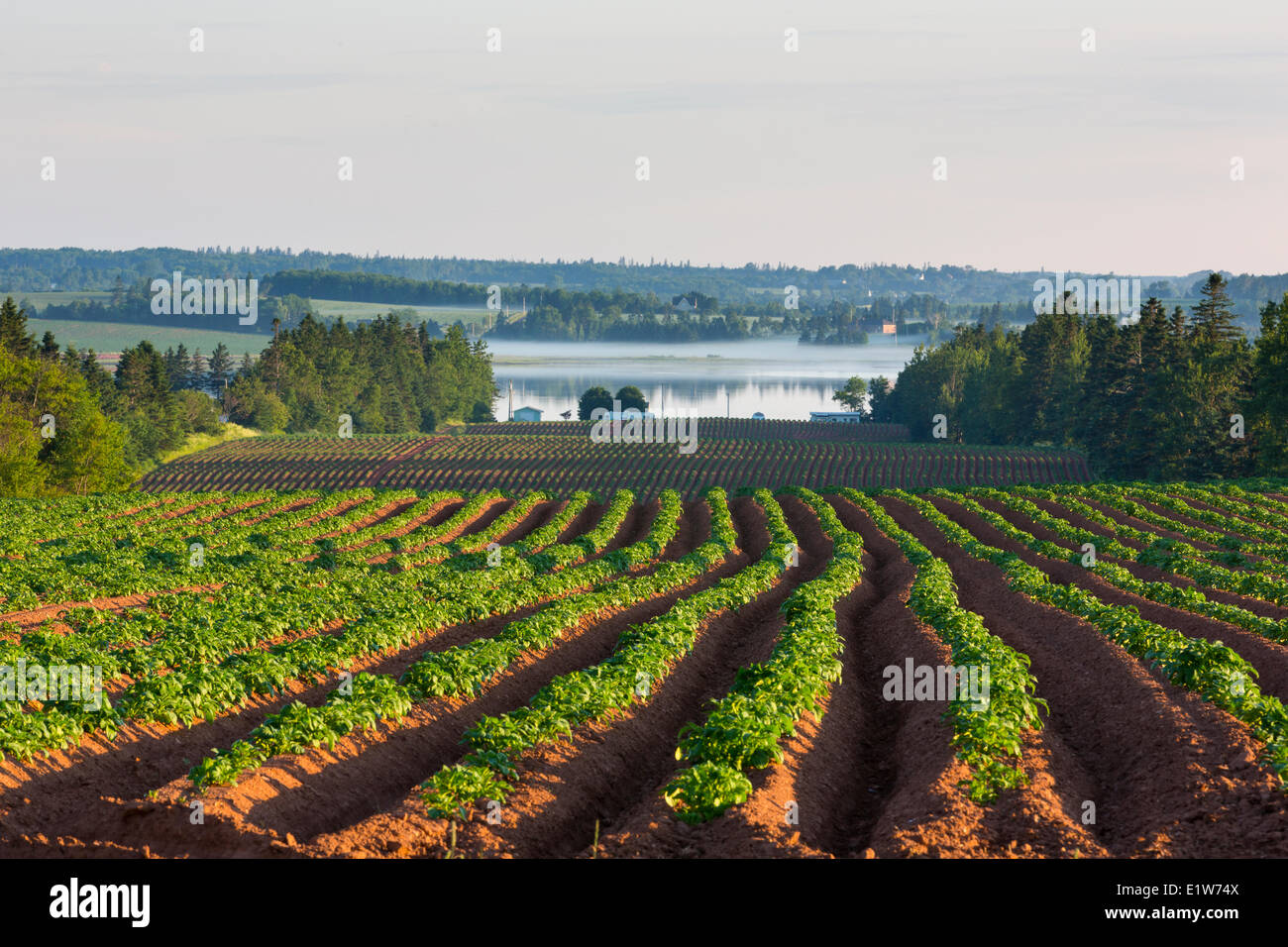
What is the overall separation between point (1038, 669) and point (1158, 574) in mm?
14881

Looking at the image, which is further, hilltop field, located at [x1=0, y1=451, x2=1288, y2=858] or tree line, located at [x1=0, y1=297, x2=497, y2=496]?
tree line, located at [x1=0, y1=297, x2=497, y2=496]

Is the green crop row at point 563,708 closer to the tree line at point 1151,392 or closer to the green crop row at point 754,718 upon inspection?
the green crop row at point 754,718

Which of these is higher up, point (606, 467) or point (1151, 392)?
point (1151, 392)

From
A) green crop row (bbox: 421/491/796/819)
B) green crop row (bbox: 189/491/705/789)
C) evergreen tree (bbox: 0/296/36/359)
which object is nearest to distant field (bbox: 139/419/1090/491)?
A: evergreen tree (bbox: 0/296/36/359)

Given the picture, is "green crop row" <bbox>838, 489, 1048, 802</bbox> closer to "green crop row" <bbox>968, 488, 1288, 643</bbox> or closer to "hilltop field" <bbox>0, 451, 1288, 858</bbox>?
"hilltop field" <bbox>0, 451, 1288, 858</bbox>

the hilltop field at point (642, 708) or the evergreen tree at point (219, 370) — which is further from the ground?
the evergreen tree at point (219, 370)

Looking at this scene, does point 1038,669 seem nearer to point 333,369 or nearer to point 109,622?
point 109,622

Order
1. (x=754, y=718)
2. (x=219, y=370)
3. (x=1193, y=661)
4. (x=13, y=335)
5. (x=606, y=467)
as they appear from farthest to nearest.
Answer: (x=219, y=370), (x=13, y=335), (x=606, y=467), (x=1193, y=661), (x=754, y=718)

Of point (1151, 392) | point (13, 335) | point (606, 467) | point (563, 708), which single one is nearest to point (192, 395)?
point (13, 335)

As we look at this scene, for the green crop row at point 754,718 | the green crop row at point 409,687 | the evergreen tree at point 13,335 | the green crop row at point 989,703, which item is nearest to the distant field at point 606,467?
the evergreen tree at point 13,335

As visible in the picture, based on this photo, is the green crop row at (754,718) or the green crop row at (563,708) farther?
the green crop row at (563,708)

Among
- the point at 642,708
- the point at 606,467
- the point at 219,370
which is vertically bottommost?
the point at 606,467

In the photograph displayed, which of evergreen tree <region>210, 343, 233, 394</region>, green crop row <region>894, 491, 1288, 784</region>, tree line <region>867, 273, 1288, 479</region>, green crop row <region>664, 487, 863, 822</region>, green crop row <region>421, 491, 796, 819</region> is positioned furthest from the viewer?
evergreen tree <region>210, 343, 233, 394</region>

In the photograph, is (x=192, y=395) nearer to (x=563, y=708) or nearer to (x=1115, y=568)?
(x=1115, y=568)
